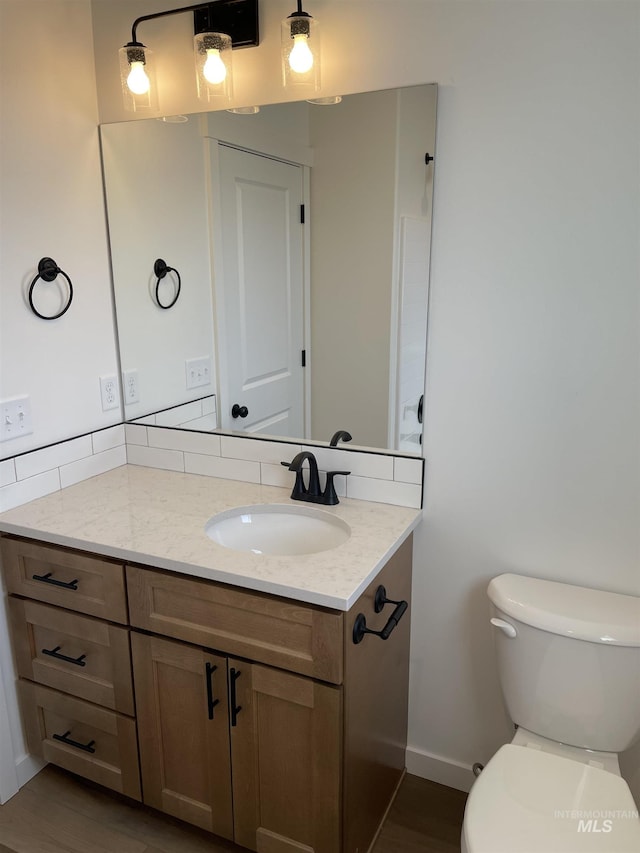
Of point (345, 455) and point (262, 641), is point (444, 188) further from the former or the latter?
point (262, 641)

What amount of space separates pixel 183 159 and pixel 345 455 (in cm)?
108

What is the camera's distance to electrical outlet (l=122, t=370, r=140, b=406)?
2.17 metres

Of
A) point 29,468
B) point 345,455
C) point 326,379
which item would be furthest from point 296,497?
point 29,468

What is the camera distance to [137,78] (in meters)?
1.81

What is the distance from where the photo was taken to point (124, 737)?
1.73 metres

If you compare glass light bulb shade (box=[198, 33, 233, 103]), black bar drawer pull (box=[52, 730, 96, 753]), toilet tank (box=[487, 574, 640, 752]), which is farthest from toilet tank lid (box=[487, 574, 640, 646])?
glass light bulb shade (box=[198, 33, 233, 103])

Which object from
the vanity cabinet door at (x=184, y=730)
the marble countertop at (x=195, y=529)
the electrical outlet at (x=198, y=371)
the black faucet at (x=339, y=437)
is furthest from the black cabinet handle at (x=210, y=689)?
the electrical outlet at (x=198, y=371)

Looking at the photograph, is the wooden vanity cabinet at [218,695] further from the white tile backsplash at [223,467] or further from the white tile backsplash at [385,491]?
the white tile backsplash at [223,467]

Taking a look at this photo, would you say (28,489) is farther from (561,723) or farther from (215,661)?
(561,723)

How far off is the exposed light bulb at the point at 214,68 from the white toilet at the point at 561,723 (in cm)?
159

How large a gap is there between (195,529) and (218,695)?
0.42m

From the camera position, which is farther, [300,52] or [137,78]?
[137,78]

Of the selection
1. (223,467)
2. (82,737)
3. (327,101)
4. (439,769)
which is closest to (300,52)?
(327,101)

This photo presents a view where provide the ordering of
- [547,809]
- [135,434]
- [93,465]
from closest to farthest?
1. [547,809]
2. [93,465]
3. [135,434]
